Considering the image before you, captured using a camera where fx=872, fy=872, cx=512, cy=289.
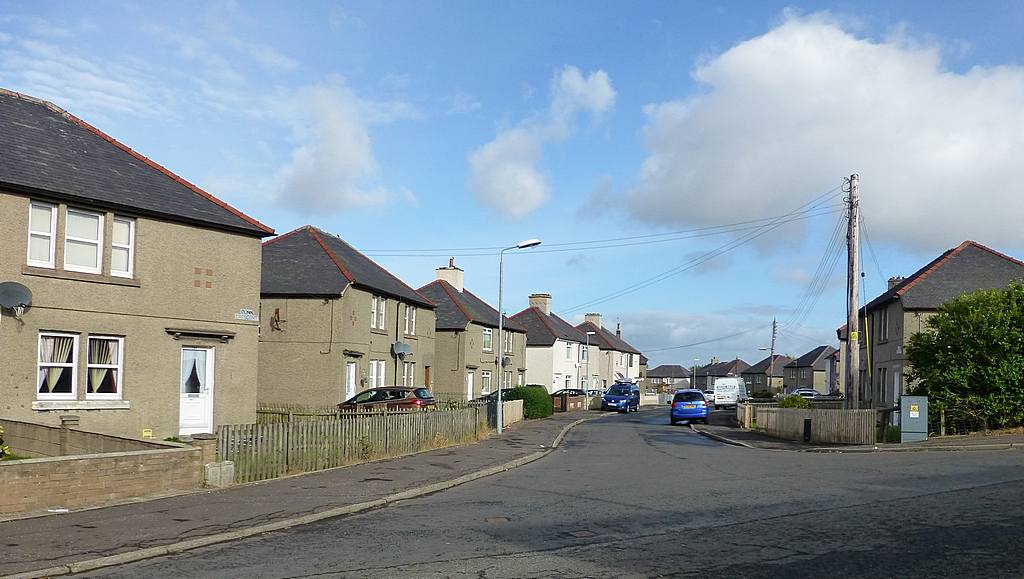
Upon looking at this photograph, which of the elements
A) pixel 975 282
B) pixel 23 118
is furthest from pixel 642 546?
pixel 975 282

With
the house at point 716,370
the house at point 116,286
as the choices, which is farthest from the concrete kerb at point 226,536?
the house at point 716,370

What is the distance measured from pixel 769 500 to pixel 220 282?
50.7 ft

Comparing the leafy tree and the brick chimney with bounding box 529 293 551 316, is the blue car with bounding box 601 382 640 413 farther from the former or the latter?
the leafy tree

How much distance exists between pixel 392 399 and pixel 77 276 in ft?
42.2

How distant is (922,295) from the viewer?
37562 mm

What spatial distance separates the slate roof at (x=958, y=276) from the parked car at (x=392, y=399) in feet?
69.6

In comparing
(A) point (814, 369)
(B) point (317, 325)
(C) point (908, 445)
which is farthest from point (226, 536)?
(A) point (814, 369)

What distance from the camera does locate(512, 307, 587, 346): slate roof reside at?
2990 inches

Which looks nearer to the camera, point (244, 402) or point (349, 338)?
point (244, 402)

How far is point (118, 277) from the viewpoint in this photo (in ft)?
67.8

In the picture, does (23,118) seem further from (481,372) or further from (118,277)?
(481,372)

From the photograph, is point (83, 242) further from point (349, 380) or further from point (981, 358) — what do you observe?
point (981, 358)

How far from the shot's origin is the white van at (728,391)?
2672 inches

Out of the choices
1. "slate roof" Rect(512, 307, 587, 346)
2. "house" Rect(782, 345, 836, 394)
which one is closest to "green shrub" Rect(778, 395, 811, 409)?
"slate roof" Rect(512, 307, 587, 346)
